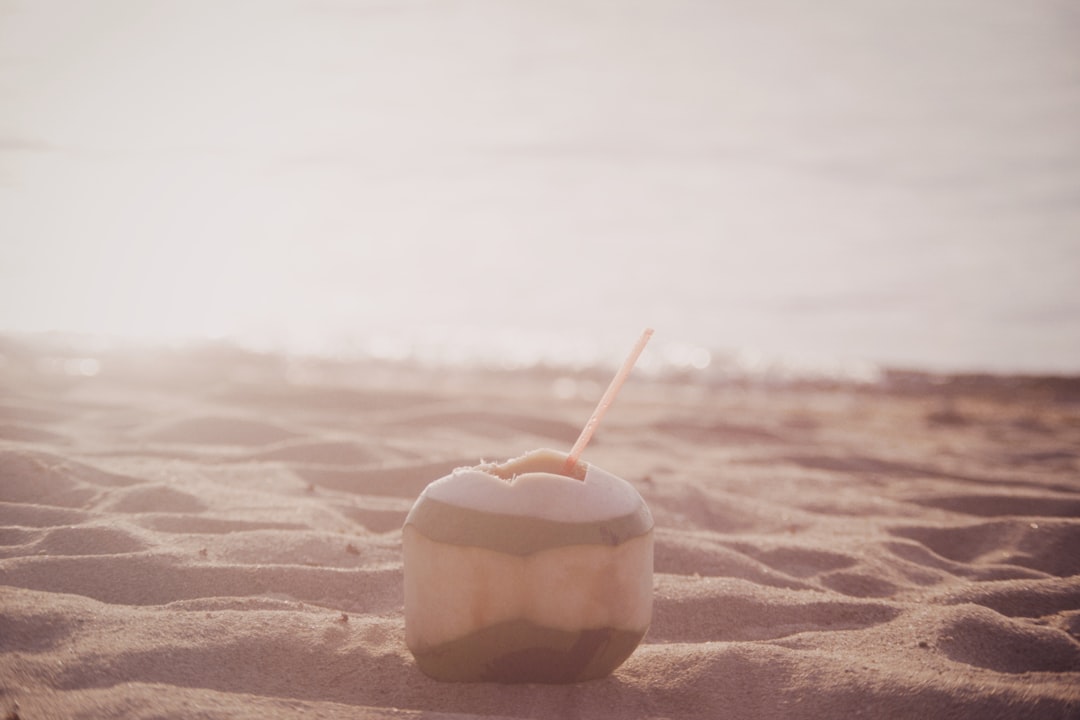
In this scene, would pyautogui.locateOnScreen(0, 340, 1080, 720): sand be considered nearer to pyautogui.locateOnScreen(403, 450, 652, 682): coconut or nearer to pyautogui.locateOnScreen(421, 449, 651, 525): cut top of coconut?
pyautogui.locateOnScreen(403, 450, 652, 682): coconut

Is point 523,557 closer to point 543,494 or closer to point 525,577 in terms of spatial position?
point 525,577

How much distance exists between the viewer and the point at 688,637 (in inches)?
108

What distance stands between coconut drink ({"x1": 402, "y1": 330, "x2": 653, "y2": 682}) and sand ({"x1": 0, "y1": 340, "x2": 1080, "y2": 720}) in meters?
0.11

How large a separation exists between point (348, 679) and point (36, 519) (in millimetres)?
1763

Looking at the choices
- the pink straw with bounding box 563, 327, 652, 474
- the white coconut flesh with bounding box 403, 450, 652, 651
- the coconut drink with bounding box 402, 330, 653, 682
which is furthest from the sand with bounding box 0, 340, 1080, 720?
the pink straw with bounding box 563, 327, 652, 474

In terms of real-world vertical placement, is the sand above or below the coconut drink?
below

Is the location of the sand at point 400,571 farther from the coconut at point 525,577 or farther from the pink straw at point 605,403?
the pink straw at point 605,403

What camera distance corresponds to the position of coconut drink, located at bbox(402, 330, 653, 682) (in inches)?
83.4

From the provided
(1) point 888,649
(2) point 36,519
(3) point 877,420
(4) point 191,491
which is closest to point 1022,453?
(3) point 877,420

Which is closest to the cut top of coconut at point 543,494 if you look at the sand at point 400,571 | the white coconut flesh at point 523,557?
the white coconut flesh at point 523,557

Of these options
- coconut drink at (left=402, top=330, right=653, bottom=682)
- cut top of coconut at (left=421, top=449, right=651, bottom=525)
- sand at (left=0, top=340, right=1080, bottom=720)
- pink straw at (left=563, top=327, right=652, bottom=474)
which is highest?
pink straw at (left=563, top=327, right=652, bottom=474)

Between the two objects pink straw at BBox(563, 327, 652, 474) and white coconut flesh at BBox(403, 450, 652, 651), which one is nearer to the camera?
white coconut flesh at BBox(403, 450, 652, 651)

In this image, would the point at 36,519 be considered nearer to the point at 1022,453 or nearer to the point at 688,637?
the point at 688,637

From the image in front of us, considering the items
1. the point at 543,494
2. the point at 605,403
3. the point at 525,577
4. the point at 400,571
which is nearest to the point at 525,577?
the point at 525,577
